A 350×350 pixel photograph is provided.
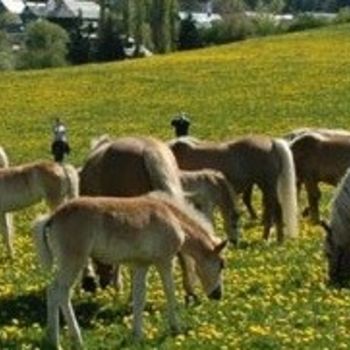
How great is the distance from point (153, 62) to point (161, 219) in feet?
183

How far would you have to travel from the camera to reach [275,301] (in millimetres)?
14883

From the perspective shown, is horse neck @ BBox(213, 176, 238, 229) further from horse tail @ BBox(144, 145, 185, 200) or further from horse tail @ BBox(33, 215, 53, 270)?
horse tail @ BBox(33, 215, 53, 270)

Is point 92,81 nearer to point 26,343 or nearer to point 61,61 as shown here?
point 61,61

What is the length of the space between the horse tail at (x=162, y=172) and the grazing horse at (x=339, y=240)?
249cm

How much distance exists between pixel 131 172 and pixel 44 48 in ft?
306

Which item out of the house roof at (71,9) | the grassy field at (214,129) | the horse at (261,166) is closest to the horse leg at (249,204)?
the grassy field at (214,129)

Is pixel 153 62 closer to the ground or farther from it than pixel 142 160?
closer to the ground

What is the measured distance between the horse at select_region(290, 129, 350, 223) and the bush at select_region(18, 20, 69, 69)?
73.9 meters

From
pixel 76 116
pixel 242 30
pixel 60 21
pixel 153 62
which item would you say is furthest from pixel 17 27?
pixel 76 116

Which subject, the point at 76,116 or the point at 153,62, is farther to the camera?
the point at 153,62

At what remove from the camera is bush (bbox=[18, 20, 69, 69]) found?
98.4 metres

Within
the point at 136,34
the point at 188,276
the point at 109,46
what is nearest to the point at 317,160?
the point at 188,276

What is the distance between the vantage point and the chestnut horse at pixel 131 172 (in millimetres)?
14836

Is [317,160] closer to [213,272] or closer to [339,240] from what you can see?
[339,240]
